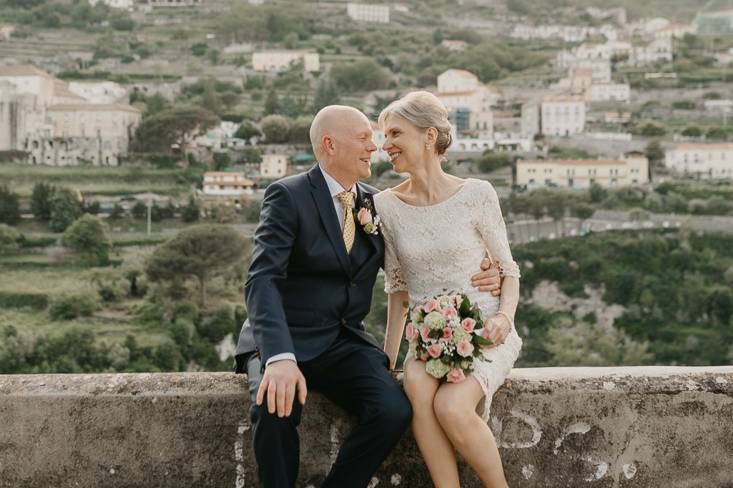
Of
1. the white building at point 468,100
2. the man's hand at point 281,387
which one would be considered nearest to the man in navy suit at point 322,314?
the man's hand at point 281,387

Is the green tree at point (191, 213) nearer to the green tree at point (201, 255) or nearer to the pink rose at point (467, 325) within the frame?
the green tree at point (201, 255)

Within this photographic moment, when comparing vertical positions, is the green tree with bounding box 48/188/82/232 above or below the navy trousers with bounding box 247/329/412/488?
below

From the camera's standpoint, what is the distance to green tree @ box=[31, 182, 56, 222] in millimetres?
37938

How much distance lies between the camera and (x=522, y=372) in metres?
1.80

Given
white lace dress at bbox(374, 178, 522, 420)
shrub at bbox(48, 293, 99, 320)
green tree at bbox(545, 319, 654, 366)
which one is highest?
white lace dress at bbox(374, 178, 522, 420)

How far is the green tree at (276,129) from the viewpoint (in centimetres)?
4719

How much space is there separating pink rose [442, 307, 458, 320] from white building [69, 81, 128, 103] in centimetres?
5312

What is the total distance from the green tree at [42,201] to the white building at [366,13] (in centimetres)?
3964

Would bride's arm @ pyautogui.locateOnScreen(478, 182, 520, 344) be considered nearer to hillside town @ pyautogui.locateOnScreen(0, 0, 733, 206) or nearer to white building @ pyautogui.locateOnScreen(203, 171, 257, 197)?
hillside town @ pyautogui.locateOnScreen(0, 0, 733, 206)

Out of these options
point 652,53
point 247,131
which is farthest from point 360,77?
point 652,53

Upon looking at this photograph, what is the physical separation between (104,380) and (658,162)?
46.8 meters

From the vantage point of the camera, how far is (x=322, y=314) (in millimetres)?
1697

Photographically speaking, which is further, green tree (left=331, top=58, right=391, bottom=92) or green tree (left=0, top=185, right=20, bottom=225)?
green tree (left=331, top=58, right=391, bottom=92)

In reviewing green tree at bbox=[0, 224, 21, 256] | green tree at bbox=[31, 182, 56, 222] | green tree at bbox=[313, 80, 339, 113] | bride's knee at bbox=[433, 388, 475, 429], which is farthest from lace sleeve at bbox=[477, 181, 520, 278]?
green tree at bbox=[313, 80, 339, 113]
